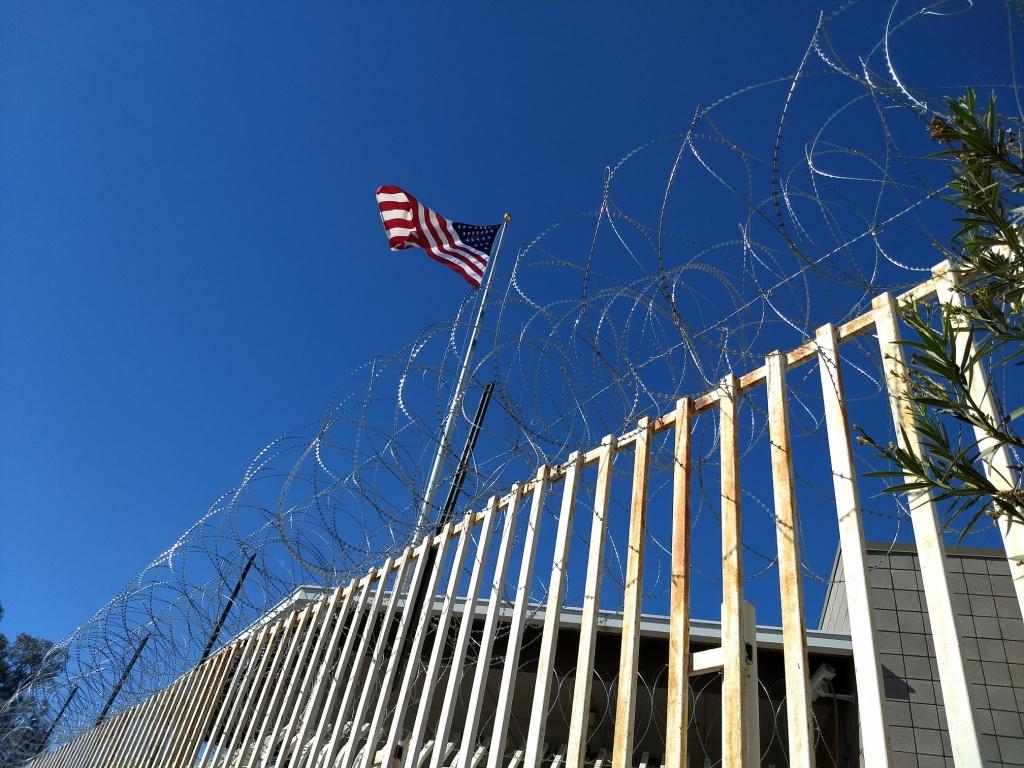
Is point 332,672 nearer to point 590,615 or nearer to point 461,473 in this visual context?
point 461,473

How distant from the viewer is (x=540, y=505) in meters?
3.74

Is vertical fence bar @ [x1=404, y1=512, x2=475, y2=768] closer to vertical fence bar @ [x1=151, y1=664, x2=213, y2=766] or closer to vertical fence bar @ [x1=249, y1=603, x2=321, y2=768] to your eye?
vertical fence bar @ [x1=249, y1=603, x2=321, y2=768]

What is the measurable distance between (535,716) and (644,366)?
140 centimetres

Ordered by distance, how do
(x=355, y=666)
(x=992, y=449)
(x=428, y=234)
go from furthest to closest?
(x=428, y=234) → (x=355, y=666) → (x=992, y=449)

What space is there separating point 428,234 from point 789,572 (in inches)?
345

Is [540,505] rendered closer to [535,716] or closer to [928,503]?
[535,716]

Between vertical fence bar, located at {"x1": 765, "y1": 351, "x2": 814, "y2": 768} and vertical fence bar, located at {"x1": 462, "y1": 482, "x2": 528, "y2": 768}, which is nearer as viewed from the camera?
vertical fence bar, located at {"x1": 765, "y1": 351, "x2": 814, "y2": 768}

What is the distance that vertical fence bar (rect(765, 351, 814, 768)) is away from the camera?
212cm

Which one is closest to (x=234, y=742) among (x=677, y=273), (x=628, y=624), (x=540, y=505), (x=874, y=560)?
(x=540, y=505)

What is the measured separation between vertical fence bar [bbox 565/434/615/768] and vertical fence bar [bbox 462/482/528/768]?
1.68 feet

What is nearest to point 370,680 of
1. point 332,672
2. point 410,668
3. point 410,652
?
point 410,652

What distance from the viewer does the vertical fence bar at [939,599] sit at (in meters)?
1.86

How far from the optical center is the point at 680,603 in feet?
8.75

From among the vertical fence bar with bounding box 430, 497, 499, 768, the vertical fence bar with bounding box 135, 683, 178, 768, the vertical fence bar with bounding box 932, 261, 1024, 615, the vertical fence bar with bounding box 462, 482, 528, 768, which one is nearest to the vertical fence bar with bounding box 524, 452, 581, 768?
the vertical fence bar with bounding box 462, 482, 528, 768
